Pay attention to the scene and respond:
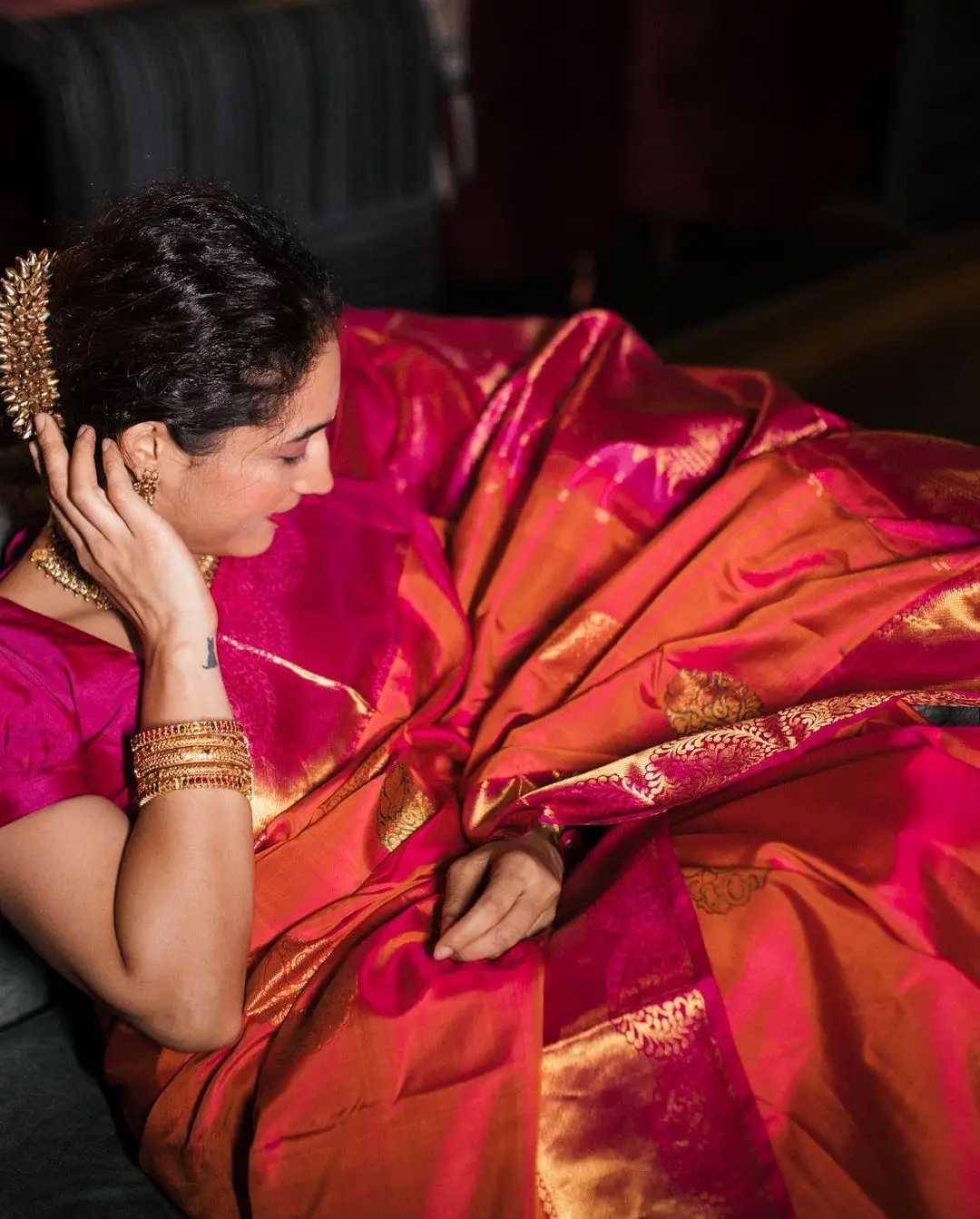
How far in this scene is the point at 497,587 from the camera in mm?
1364

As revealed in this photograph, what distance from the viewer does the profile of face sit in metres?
1.14

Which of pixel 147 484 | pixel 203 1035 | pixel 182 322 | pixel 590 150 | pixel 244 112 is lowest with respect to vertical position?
pixel 590 150

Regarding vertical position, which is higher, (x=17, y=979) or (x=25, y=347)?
(x=25, y=347)

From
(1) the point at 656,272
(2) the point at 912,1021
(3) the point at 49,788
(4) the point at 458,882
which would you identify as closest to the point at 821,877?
(2) the point at 912,1021

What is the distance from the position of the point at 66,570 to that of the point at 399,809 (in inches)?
14.4

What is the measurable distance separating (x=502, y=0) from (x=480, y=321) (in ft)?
6.65

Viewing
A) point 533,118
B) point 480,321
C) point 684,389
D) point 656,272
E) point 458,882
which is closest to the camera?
point 458,882

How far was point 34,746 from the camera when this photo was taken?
1086 mm

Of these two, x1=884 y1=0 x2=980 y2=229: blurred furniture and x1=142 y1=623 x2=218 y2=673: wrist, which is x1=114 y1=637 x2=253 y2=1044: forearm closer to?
x1=142 y1=623 x2=218 y2=673: wrist

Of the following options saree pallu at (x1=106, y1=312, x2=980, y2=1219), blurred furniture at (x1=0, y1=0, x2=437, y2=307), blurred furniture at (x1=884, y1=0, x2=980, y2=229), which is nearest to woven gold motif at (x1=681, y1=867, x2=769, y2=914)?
saree pallu at (x1=106, y1=312, x2=980, y2=1219)

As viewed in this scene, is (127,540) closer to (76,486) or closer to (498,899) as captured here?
(76,486)

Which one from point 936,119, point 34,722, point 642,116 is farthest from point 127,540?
point 936,119

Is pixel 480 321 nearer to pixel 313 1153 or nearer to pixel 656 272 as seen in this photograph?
pixel 313 1153

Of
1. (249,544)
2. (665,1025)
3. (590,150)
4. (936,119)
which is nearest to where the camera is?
(665,1025)
